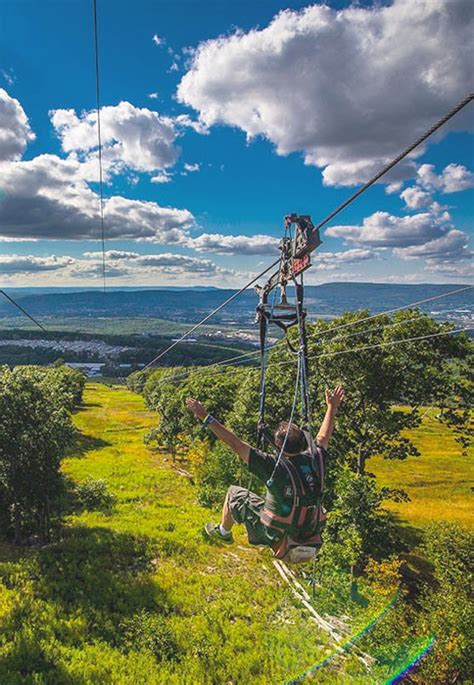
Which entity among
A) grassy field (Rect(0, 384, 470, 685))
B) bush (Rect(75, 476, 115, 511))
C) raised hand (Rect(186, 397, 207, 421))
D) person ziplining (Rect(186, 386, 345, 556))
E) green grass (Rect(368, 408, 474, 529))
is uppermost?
raised hand (Rect(186, 397, 207, 421))

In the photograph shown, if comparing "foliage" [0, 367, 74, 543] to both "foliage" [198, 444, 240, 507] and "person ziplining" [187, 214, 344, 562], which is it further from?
"person ziplining" [187, 214, 344, 562]

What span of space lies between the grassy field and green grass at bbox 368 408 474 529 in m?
17.7

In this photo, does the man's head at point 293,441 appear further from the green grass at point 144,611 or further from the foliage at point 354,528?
the foliage at point 354,528

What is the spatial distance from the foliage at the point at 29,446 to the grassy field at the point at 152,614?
2056 millimetres

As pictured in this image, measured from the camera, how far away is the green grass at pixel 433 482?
133ft

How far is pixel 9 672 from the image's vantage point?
11719 mm

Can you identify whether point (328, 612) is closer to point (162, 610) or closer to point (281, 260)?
point (162, 610)

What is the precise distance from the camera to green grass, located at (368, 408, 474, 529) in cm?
4044

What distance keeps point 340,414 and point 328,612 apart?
1112 centimetres

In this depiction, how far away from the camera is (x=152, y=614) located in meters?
15.9

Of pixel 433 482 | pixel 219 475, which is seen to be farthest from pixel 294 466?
pixel 433 482

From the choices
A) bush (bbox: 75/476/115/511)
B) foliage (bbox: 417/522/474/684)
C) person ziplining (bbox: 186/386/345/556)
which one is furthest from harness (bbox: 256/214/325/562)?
bush (bbox: 75/476/115/511)

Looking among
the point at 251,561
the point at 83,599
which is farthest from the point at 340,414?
the point at 83,599

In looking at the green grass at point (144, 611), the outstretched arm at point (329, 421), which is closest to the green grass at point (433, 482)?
the green grass at point (144, 611)
